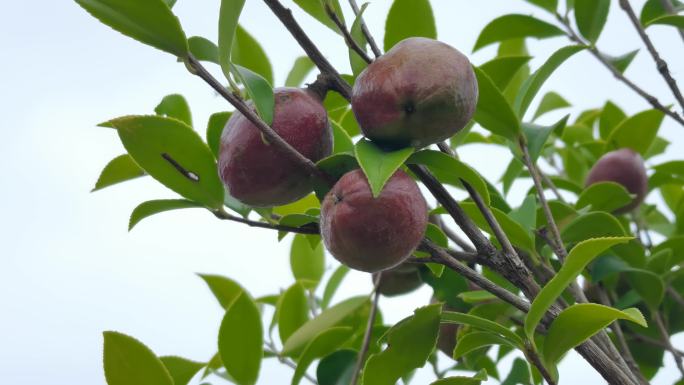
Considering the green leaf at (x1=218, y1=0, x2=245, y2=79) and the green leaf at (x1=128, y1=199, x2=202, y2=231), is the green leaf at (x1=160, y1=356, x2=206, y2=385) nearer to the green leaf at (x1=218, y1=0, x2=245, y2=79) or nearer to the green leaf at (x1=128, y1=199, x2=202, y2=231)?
the green leaf at (x1=128, y1=199, x2=202, y2=231)

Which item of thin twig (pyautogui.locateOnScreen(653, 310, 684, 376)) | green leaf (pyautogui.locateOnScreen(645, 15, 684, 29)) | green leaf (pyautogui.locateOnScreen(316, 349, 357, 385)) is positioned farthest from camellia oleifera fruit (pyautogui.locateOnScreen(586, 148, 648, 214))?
green leaf (pyautogui.locateOnScreen(316, 349, 357, 385))

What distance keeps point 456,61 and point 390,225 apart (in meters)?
0.21

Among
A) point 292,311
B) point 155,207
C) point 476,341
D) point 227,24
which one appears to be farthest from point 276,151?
point 292,311

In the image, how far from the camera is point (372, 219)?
0.92m

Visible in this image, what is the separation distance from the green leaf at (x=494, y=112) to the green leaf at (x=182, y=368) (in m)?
0.63

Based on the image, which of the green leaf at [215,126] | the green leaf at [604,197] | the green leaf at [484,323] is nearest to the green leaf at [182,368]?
A: the green leaf at [215,126]

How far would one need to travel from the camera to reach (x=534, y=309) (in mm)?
1009

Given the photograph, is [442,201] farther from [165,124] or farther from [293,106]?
[165,124]

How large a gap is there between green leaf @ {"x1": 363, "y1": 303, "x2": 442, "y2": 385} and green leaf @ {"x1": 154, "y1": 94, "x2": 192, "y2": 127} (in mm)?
490

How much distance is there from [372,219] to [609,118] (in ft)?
4.66

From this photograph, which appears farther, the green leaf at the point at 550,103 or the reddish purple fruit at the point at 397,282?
the green leaf at the point at 550,103

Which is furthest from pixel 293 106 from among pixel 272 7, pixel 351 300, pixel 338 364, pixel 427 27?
pixel 351 300

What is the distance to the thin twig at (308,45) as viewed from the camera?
0.99 metres

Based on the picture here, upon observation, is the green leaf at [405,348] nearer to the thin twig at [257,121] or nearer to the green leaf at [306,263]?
the thin twig at [257,121]
